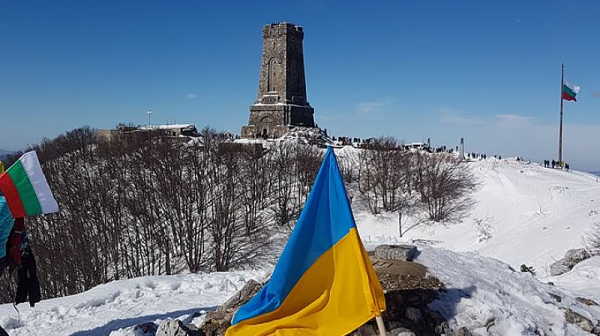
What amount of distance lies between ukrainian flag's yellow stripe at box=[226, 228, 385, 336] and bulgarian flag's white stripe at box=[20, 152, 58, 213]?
3053 mm

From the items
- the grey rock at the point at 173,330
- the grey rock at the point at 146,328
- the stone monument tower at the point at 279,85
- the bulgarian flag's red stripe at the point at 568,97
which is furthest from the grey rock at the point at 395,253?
the stone monument tower at the point at 279,85

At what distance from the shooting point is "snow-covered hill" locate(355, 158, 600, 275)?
18406mm

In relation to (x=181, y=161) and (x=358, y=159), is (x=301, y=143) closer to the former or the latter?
(x=358, y=159)

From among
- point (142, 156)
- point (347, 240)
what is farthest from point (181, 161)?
point (347, 240)

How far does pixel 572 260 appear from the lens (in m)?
12.4

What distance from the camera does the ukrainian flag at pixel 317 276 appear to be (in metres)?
5.04

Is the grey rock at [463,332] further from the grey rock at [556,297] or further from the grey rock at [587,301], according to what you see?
the grey rock at [587,301]

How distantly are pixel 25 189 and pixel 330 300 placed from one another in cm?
435

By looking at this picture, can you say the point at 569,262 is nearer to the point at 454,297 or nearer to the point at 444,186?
the point at 454,297

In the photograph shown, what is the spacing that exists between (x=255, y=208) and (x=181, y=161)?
673cm

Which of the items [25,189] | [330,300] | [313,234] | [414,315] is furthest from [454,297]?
[25,189]

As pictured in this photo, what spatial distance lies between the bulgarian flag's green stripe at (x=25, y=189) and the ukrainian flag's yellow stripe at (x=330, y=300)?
3.18 meters

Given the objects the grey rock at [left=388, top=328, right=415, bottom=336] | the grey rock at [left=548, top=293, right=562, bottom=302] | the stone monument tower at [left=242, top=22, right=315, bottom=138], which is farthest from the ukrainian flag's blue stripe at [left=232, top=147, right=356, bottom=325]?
the stone monument tower at [left=242, top=22, right=315, bottom=138]

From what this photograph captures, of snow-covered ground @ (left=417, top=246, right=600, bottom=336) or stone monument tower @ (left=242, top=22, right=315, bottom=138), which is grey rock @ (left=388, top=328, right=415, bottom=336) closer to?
snow-covered ground @ (left=417, top=246, right=600, bottom=336)
